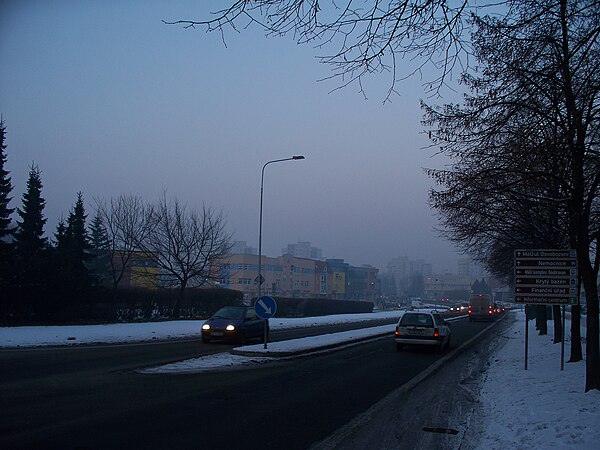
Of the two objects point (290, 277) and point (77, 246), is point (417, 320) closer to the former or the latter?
point (77, 246)

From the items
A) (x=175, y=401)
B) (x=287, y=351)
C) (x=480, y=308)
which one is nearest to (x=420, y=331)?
(x=287, y=351)

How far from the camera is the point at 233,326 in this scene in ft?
75.2

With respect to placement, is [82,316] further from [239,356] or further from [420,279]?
[420,279]

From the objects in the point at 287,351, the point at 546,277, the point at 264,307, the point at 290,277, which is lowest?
the point at 287,351

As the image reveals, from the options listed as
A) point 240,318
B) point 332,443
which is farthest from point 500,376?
point 240,318

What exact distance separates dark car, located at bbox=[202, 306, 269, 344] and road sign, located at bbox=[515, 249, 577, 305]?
1207 centimetres

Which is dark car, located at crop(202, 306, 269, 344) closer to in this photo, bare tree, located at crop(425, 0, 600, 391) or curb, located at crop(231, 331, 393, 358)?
curb, located at crop(231, 331, 393, 358)

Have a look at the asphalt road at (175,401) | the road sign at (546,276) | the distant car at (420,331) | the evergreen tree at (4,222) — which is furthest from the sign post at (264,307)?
the evergreen tree at (4,222)

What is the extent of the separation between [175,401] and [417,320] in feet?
45.9

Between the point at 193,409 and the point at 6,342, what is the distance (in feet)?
48.1

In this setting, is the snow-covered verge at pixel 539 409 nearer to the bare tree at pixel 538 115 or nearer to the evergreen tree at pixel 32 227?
the bare tree at pixel 538 115

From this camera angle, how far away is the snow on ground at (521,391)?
7.66 metres

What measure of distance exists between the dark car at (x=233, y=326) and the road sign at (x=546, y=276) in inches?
475

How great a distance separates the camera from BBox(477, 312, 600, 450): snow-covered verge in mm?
7500
